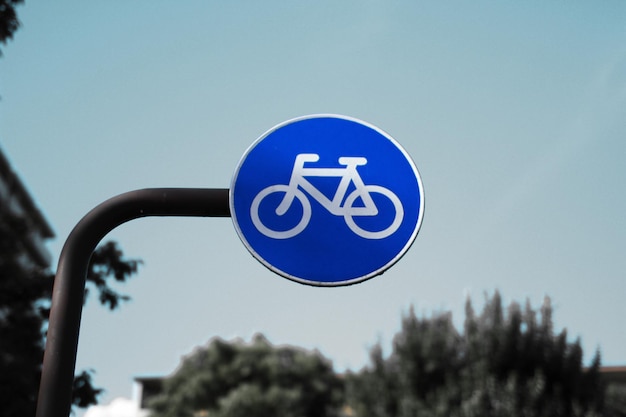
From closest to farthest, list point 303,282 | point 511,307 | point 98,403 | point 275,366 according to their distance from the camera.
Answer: point 303,282, point 98,403, point 511,307, point 275,366

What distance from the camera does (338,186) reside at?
259cm

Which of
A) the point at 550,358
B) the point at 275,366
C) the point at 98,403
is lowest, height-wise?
the point at 98,403

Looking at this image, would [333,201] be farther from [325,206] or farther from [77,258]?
[77,258]

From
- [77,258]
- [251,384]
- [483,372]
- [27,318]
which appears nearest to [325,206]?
[77,258]

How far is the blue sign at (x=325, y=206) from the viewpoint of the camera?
2.55m

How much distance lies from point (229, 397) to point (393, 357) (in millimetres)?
14840

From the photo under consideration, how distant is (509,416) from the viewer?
17594mm

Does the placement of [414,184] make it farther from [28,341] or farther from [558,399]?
[558,399]

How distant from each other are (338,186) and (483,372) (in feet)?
56.2

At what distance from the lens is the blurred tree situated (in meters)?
12.0

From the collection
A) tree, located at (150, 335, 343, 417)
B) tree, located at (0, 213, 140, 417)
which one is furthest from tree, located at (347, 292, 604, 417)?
tree, located at (150, 335, 343, 417)

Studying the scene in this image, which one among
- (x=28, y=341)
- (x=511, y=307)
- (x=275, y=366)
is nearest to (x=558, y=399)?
(x=511, y=307)

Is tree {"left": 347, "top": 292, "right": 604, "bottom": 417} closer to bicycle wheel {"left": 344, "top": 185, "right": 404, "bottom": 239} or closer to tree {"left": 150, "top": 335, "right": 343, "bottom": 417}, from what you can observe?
tree {"left": 150, "top": 335, "right": 343, "bottom": 417}

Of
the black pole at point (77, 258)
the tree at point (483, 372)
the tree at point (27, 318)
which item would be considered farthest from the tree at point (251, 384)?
the black pole at point (77, 258)
